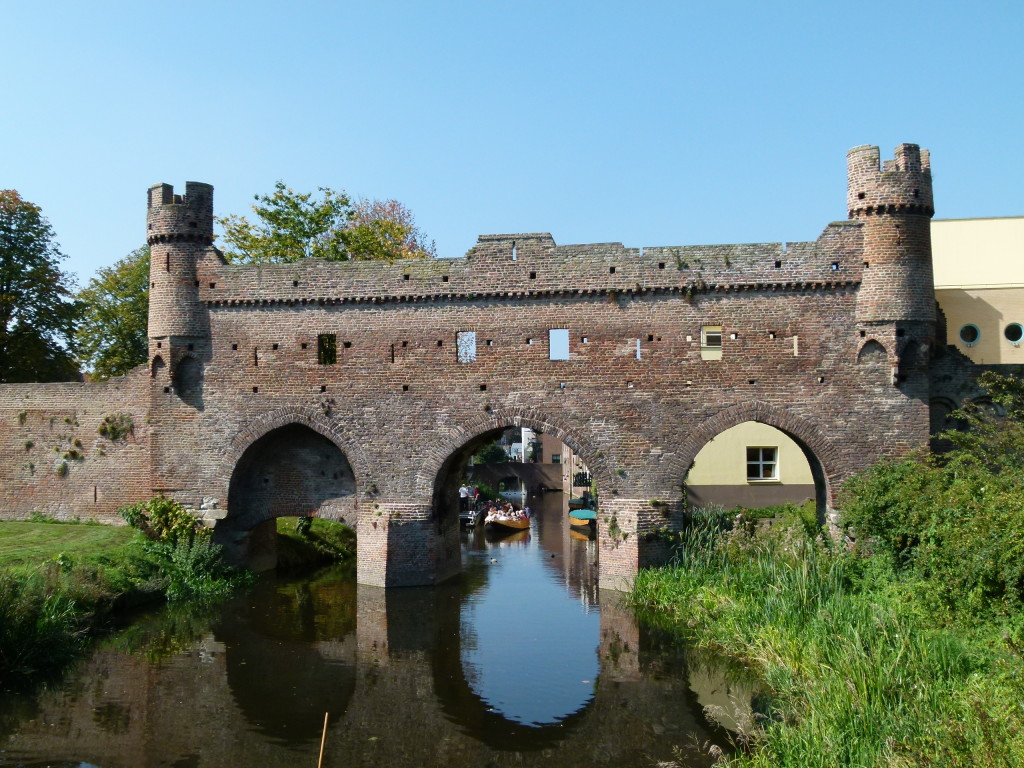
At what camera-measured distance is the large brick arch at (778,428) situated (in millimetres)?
20156

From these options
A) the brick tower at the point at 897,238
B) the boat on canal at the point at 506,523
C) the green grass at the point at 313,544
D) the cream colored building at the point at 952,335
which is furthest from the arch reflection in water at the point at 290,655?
the boat on canal at the point at 506,523

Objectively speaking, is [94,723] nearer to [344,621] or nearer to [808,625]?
[344,621]

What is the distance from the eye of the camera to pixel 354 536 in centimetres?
2950

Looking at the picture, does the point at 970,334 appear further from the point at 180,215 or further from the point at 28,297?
the point at 28,297

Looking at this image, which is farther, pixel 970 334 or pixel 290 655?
pixel 970 334

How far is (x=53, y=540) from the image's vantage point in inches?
836

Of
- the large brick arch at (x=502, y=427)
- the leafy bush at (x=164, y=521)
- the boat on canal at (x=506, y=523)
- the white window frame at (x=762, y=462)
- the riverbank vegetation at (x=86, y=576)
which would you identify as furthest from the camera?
the boat on canal at (x=506, y=523)

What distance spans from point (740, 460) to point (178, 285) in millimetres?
19273

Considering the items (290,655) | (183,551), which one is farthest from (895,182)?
(183,551)

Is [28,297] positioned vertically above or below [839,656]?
above

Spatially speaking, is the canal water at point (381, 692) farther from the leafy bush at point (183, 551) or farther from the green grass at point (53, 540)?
the green grass at point (53, 540)

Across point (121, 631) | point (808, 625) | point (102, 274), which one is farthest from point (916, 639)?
point (102, 274)

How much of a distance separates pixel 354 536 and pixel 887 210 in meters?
19.3

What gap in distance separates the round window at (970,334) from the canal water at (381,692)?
668 inches
